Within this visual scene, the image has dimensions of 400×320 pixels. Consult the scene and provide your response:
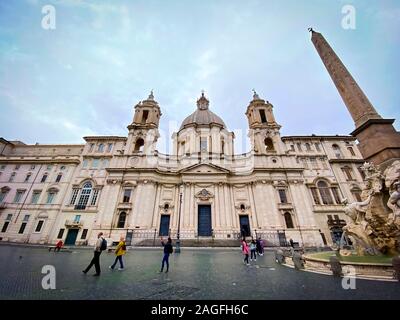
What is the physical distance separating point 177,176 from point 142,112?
15807 mm

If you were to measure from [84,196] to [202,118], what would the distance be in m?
26.6

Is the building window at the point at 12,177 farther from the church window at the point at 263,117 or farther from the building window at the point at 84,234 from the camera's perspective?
the church window at the point at 263,117

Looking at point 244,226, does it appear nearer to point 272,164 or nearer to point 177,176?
point 272,164

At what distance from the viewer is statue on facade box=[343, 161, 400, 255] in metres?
6.84

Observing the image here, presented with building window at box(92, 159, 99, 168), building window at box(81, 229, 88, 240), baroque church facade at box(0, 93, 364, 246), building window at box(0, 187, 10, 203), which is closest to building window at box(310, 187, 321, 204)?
baroque church facade at box(0, 93, 364, 246)

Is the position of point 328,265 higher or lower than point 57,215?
lower

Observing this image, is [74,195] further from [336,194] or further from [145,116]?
[336,194]

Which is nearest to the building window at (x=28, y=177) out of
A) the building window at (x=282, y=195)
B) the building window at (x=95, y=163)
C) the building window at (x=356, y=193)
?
the building window at (x=95, y=163)

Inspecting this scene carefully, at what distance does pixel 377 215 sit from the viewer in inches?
296

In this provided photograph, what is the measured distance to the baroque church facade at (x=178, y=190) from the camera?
908 inches

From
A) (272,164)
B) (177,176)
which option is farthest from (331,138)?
(177,176)

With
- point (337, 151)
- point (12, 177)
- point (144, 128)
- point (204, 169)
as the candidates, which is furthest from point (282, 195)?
→ point (12, 177)

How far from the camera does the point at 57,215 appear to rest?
24094 mm
